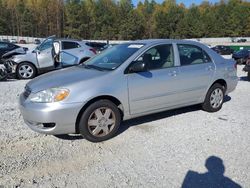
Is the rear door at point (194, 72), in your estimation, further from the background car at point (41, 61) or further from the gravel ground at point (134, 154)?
the background car at point (41, 61)

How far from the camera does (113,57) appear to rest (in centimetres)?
554

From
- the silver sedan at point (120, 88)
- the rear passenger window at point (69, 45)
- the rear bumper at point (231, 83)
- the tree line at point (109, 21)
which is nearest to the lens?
the silver sedan at point (120, 88)

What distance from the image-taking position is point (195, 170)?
3928 millimetres

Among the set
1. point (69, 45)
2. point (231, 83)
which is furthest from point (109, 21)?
point (231, 83)

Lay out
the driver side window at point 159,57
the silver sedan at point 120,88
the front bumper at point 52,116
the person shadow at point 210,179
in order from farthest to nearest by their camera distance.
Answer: the driver side window at point 159,57, the silver sedan at point 120,88, the front bumper at point 52,116, the person shadow at point 210,179

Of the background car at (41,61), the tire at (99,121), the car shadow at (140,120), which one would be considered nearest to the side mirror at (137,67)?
the tire at (99,121)

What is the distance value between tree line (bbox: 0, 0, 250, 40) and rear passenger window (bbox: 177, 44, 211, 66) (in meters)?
88.3

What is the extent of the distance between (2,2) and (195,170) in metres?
108

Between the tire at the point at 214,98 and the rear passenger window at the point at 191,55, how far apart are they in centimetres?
65

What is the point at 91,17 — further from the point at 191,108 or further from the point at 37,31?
the point at 191,108

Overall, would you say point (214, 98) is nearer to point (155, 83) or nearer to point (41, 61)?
point (155, 83)

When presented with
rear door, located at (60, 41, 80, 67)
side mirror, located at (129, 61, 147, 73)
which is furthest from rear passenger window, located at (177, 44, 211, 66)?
rear door, located at (60, 41, 80, 67)

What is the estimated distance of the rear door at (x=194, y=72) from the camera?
582cm

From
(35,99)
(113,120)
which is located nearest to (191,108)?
(113,120)
